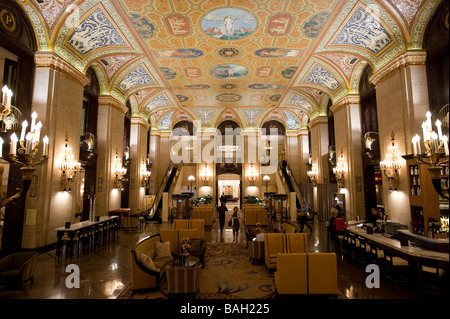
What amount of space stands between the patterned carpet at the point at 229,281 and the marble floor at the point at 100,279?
2.05 ft

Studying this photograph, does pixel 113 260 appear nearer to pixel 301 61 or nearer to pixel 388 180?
pixel 388 180

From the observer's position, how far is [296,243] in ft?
20.5

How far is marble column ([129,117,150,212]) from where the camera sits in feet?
50.4

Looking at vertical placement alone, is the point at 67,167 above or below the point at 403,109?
below

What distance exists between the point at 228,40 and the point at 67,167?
739 centimetres

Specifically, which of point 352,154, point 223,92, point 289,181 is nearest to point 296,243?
point 352,154

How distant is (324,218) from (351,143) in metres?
4.74

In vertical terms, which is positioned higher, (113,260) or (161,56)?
(161,56)

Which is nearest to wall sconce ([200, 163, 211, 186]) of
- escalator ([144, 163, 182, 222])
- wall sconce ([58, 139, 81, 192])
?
escalator ([144, 163, 182, 222])

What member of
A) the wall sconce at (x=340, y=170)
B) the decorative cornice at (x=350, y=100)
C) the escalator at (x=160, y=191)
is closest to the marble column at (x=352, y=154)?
the decorative cornice at (x=350, y=100)

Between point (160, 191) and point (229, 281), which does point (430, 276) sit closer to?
point (229, 281)
